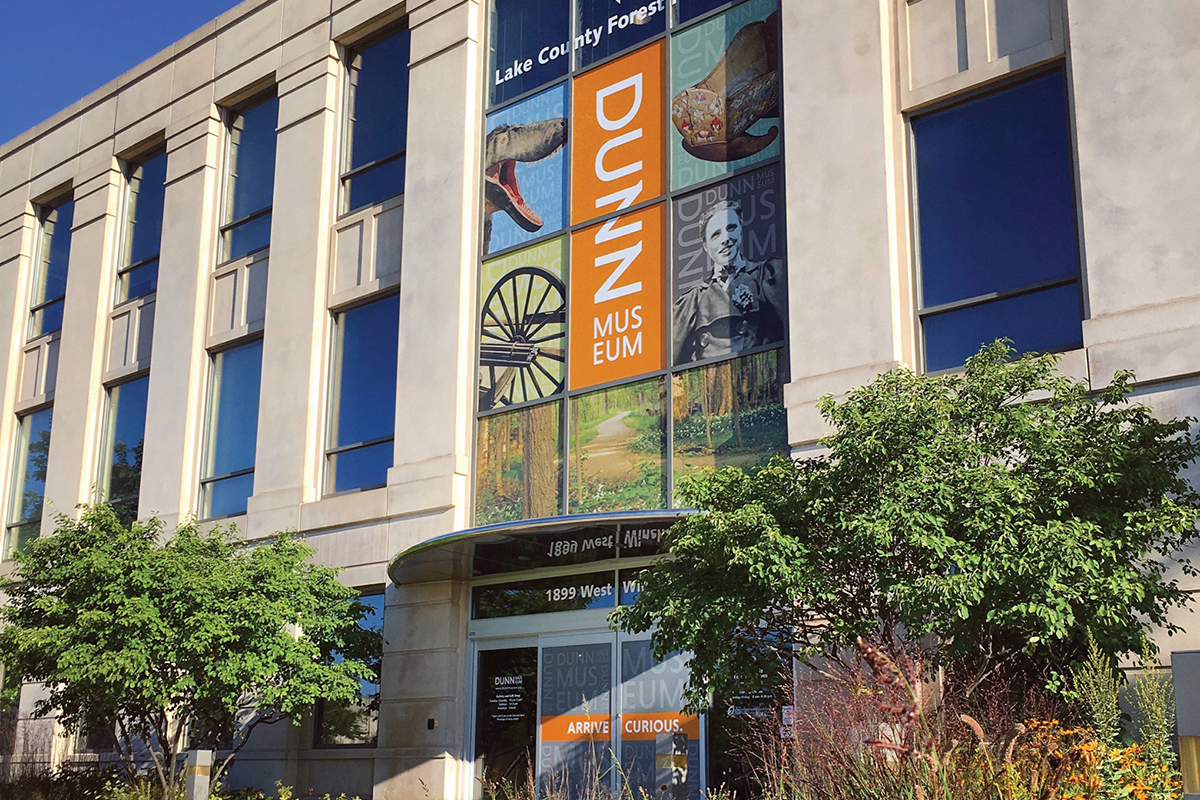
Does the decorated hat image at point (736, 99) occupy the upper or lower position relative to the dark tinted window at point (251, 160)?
lower

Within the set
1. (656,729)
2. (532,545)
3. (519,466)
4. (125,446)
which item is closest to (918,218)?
(532,545)

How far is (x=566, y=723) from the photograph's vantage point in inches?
659

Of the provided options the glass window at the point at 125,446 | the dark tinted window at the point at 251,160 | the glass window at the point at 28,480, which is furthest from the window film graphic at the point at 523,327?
the glass window at the point at 28,480

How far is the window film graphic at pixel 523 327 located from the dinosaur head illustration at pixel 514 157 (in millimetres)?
699

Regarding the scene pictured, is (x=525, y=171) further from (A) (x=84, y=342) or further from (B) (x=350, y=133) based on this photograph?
(A) (x=84, y=342)

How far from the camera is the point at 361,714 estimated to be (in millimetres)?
19172

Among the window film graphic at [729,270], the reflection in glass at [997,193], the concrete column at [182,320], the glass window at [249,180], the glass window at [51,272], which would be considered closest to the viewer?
the reflection in glass at [997,193]

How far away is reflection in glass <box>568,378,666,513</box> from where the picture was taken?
54.7 ft

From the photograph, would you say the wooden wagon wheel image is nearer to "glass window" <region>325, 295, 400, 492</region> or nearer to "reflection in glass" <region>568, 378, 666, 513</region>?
"reflection in glass" <region>568, 378, 666, 513</region>

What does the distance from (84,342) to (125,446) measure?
9.11 feet

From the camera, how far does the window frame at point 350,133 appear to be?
71.1 ft

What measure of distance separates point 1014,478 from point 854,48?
23.9ft

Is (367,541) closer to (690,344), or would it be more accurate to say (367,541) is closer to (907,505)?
(690,344)

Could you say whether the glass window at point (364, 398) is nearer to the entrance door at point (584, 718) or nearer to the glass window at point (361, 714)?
the glass window at point (361, 714)
